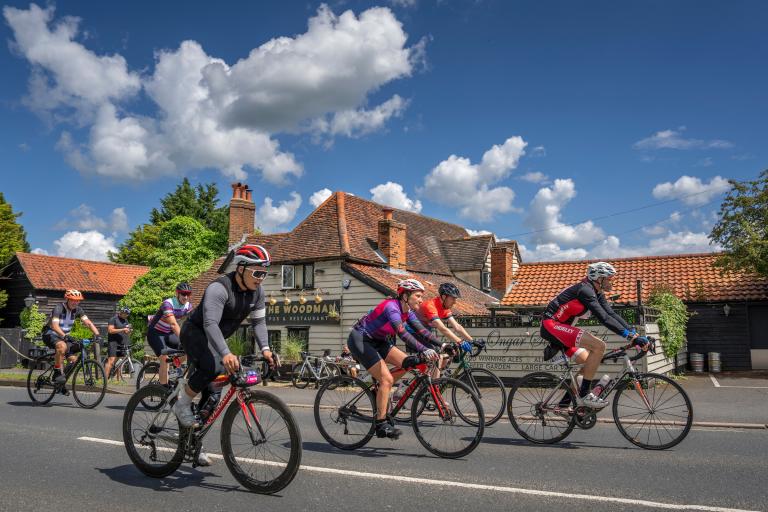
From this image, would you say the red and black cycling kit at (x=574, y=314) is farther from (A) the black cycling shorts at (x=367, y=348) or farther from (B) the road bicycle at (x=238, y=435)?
(B) the road bicycle at (x=238, y=435)

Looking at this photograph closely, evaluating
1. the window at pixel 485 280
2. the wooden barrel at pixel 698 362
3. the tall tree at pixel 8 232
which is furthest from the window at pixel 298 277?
the tall tree at pixel 8 232

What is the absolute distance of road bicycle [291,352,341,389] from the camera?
17722 millimetres

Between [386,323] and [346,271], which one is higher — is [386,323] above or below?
below

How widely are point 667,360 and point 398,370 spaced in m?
14.4

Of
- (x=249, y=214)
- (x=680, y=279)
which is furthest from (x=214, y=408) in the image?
(x=249, y=214)

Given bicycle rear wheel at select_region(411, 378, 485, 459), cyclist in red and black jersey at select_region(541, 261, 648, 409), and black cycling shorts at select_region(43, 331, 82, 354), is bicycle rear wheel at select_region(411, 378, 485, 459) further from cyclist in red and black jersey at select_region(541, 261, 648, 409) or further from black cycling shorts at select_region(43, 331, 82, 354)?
black cycling shorts at select_region(43, 331, 82, 354)

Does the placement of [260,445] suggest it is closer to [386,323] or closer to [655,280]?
[386,323]

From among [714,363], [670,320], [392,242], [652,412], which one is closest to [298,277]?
[392,242]

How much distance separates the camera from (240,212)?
32.4 m

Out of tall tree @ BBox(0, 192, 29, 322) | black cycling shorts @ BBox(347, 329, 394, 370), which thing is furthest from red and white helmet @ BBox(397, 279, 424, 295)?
tall tree @ BBox(0, 192, 29, 322)

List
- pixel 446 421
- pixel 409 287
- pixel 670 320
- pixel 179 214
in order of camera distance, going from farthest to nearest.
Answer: pixel 179 214 < pixel 670 320 < pixel 409 287 < pixel 446 421

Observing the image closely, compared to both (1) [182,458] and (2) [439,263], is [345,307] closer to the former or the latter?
(2) [439,263]

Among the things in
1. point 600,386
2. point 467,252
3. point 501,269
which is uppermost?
point 467,252

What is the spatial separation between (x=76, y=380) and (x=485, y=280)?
22091 mm
